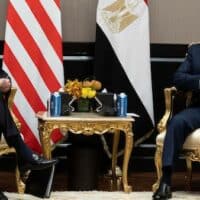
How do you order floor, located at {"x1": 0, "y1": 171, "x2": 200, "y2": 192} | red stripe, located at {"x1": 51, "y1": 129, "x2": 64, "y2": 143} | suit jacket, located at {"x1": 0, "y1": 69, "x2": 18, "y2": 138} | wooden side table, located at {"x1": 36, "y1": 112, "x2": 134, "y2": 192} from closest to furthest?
suit jacket, located at {"x1": 0, "y1": 69, "x2": 18, "y2": 138} < wooden side table, located at {"x1": 36, "y1": 112, "x2": 134, "y2": 192} < floor, located at {"x1": 0, "y1": 171, "x2": 200, "y2": 192} < red stripe, located at {"x1": 51, "y1": 129, "x2": 64, "y2": 143}

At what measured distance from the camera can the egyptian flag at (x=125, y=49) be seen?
174 inches

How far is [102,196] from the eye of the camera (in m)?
3.60

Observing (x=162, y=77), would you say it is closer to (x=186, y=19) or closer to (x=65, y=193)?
(x=186, y=19)

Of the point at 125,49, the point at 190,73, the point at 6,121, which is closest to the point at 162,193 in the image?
the point at 190,73

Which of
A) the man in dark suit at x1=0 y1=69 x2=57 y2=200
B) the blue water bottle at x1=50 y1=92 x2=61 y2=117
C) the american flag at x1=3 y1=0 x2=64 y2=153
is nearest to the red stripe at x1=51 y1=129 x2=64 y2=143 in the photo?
the american flag at x1=3 y1=0 x2=64 y2=153

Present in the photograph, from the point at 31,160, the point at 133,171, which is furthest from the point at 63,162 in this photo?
the point at 31,160

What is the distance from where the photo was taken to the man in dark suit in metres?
3.34

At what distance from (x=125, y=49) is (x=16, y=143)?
1.43 metres

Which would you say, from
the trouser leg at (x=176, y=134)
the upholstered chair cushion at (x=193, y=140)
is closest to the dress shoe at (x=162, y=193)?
the trouser leg at (x=176, y=134)

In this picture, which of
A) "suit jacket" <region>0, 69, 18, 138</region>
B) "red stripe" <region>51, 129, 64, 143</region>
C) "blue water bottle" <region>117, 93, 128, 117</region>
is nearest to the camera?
"suit jacket" <region>0, 69, 18, 138</region>

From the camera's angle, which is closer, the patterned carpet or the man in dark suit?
the man in dark suit

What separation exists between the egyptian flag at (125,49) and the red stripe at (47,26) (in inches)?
12.4

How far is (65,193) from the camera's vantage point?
12.1ft

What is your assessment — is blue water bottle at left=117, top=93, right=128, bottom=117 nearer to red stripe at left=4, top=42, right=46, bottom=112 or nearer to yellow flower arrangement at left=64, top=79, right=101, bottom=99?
yellow flower arrangement at left=64, top=79, right=101, bottom=99
